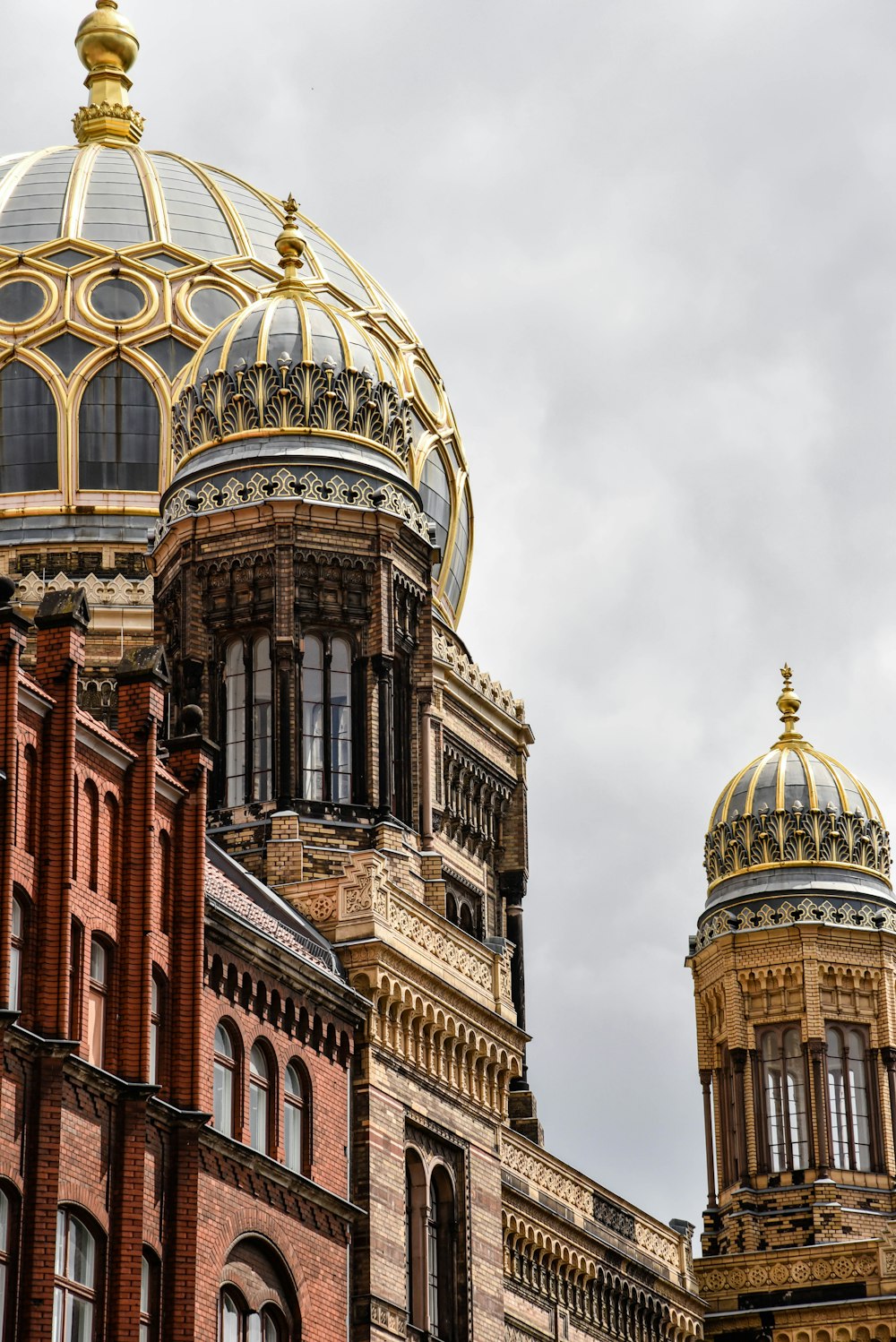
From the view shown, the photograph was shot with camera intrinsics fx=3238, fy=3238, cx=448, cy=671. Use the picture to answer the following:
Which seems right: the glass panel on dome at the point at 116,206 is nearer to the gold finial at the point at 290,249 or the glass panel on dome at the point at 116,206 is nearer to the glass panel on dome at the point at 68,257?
the glass panel on dome at the point at 68,257

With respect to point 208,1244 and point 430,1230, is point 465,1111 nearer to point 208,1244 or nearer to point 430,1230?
point 430,1230

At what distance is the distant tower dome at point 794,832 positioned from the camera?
7306 centimetres

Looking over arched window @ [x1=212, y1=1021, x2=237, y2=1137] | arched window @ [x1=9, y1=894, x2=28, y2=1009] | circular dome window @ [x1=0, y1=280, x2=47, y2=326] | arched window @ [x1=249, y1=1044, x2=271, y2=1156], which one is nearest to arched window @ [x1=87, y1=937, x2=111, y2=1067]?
arched window @ [x1=9, y1=894, x2=28, y2=1009]

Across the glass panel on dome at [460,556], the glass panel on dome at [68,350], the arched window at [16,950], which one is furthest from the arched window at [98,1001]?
the glass panel on dome at [460,556]

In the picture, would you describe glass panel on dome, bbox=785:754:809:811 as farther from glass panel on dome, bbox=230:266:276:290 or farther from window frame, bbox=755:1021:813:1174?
glass panel on dome, bbox=230:266:276:290

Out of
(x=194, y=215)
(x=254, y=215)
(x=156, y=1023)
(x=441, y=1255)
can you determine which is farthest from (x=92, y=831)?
(x=254, y=215)

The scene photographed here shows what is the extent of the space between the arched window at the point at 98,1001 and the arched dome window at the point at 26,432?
1056 inches

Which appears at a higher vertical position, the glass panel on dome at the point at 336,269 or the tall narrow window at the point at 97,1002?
the glass panel on dome at the point at 336,269

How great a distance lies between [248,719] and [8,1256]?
1756 centimetres

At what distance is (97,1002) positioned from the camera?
39906 millimetres

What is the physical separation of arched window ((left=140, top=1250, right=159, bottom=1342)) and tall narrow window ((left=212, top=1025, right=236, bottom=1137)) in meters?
3.09

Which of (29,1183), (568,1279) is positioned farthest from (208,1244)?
(568,1279)

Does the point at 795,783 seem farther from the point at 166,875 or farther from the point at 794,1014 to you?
the point at 166,875

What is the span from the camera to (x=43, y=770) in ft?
129
